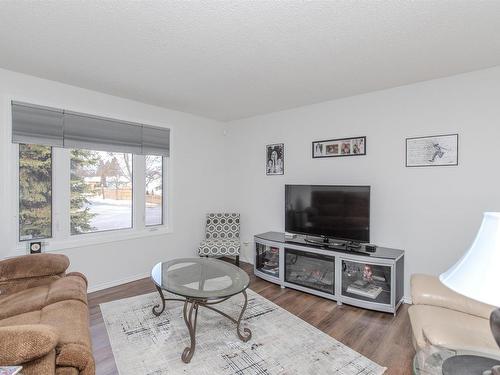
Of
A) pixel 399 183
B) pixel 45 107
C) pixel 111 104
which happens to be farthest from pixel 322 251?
pixel 45 107

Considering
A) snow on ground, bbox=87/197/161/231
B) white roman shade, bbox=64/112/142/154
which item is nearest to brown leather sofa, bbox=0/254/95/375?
snow on ground, bbox=87/197/161/231

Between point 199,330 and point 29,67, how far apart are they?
3.00 metres

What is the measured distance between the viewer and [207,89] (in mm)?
3193

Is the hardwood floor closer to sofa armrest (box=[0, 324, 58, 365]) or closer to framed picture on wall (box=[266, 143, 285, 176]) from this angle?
sofa armrest (box=[0, 324, 58, 365])

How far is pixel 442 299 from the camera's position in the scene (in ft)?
6.76

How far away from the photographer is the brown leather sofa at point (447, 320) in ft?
5.33

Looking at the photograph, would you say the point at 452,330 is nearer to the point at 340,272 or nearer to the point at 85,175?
the point at 340,272

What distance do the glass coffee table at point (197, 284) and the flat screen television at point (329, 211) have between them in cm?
127

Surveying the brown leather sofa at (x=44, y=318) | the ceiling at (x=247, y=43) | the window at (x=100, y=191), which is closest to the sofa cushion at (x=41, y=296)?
the brown leather sofa at (x=44, y=318)

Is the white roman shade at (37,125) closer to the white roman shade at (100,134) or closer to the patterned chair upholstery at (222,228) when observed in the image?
the white roman shade at (100,134)

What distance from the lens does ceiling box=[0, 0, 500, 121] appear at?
1.74 meters

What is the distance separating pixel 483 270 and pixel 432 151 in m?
2.25

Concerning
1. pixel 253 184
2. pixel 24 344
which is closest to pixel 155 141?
pixel 253 184

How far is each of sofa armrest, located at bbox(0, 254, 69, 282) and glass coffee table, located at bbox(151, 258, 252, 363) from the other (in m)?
0.82
